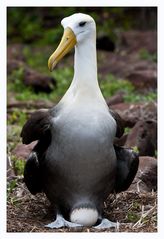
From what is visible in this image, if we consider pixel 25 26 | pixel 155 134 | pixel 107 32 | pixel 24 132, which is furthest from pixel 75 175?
pixel 25 26

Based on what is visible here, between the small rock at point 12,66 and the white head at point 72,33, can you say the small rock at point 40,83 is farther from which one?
the white head at point 72,33

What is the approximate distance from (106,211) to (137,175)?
0.65 meters

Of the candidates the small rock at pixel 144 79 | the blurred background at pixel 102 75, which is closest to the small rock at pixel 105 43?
the blurred background at pixel 102 75

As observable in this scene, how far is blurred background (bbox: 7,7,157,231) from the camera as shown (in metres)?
5.82

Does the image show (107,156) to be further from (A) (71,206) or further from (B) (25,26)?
(B) (25,26)

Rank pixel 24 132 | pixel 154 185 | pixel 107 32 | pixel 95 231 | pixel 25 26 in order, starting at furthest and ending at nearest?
pixel 25 26
pixel 107 32
pixel 154 185
pixel 24 132
pixel 95 231

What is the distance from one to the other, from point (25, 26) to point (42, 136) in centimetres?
956

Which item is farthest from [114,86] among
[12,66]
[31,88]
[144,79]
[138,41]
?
[138,41]

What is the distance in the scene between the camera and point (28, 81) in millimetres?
9969

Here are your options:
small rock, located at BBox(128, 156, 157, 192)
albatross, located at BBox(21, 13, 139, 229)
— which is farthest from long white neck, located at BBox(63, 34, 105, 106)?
small rock, located at BBox(128, 156, 157, 192)

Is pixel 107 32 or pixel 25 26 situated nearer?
pixel 107 32

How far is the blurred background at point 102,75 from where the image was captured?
19.1ft

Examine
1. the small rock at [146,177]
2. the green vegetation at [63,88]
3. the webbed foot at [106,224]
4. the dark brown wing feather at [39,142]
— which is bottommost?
the webbed foot at [106,224]

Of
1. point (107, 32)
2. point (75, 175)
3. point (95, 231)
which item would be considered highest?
point (107, 32)
